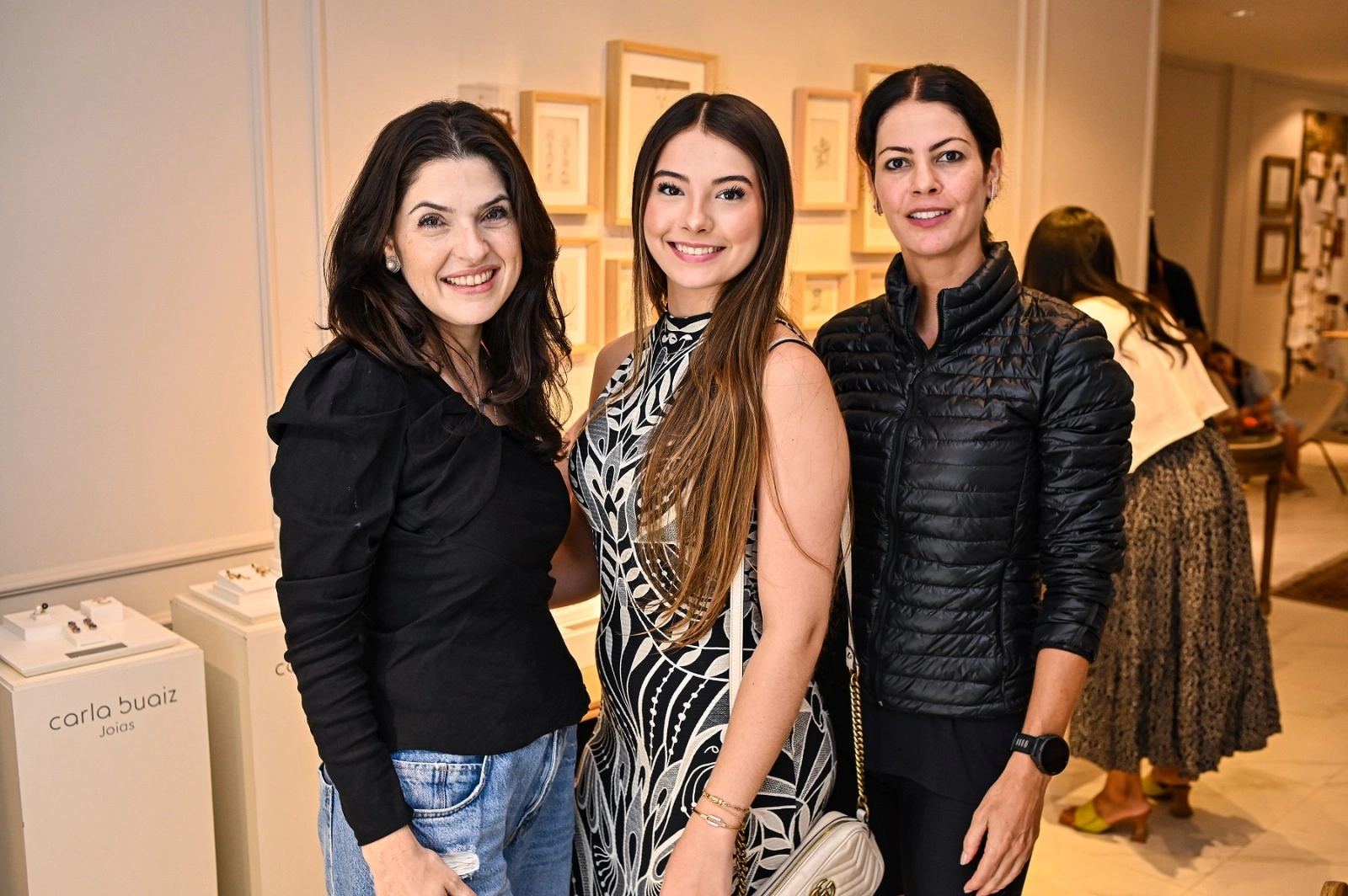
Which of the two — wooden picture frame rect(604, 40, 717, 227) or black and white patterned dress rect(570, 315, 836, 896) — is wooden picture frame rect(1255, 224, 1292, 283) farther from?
black and white patterned dress rect(570, 315, 836, 896)

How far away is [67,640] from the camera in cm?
235

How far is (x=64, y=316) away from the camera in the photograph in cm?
257

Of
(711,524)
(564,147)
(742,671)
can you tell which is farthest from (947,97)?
(564,147)

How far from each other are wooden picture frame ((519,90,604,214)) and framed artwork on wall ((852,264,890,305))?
131 cm

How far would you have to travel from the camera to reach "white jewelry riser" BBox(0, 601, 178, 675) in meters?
2.26

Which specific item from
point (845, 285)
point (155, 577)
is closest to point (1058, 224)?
point (845, 285)

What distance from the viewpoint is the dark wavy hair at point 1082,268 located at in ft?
11.0

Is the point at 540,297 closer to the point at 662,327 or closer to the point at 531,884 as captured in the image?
the point at 662,327

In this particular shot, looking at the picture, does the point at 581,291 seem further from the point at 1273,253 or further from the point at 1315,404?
the point at 1273,253

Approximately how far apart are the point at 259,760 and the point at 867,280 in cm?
296

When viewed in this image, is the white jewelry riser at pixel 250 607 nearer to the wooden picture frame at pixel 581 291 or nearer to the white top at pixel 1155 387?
the wooden picture frame at pixel 581 291

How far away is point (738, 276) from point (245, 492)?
175 cm

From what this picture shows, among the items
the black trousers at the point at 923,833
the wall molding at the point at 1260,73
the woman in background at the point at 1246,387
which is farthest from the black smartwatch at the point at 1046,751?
the wall molding at the point at 1260,73

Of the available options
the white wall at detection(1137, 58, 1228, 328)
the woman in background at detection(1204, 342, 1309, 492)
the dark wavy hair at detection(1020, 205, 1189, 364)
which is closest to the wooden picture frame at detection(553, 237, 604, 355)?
the dark wavy hair at detection(1020, 205, 1189, 364)
